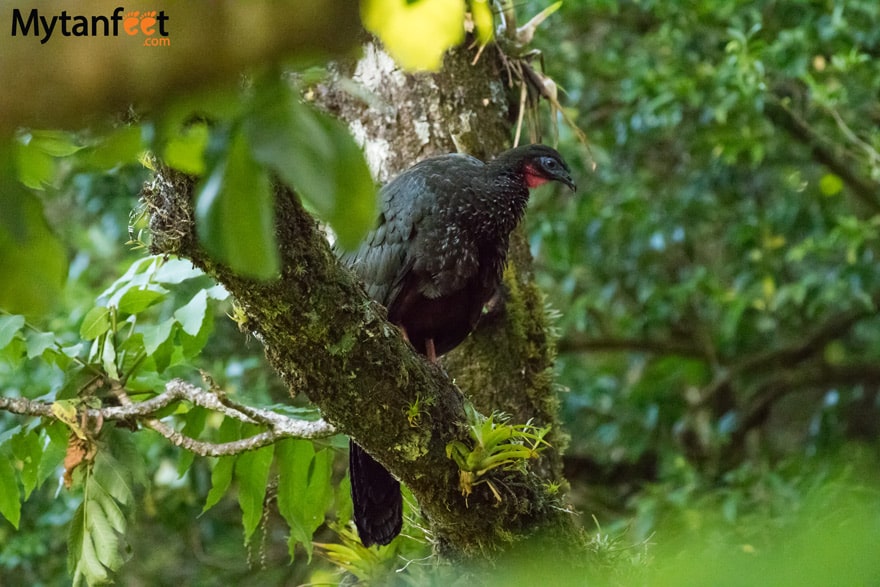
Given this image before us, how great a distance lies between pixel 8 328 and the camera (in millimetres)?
2656

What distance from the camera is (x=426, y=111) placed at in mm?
3344

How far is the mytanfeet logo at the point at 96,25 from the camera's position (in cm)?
51

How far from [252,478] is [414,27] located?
2436 millimetres

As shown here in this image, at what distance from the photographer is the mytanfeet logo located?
1.68ft

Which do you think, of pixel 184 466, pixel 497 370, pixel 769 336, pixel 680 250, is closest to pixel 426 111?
pixel 497 370

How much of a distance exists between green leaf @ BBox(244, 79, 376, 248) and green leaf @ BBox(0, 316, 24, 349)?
2.21 meters

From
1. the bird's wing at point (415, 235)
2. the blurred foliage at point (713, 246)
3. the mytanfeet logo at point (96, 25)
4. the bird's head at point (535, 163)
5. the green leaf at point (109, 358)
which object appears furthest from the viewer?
the blurred foliage at point (713, 246)

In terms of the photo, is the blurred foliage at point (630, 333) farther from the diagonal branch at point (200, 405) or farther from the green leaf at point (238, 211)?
the green leaf at point (238, 211)

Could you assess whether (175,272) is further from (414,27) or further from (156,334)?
(414,27)

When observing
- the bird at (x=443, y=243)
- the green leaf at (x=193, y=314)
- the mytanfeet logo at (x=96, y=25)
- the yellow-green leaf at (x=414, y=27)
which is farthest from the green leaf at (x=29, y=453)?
the mytanfeet logo at (x=96, y=25)

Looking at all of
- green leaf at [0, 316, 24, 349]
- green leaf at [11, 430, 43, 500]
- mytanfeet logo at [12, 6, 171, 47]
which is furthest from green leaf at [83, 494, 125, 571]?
mytanfeet logo at [12, 6, 171, 47]

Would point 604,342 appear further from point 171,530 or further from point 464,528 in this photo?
point 464,528

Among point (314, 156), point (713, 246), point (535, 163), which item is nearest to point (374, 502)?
point (535, 163)

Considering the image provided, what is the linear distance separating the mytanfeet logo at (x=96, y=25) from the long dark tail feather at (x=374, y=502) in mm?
2349
